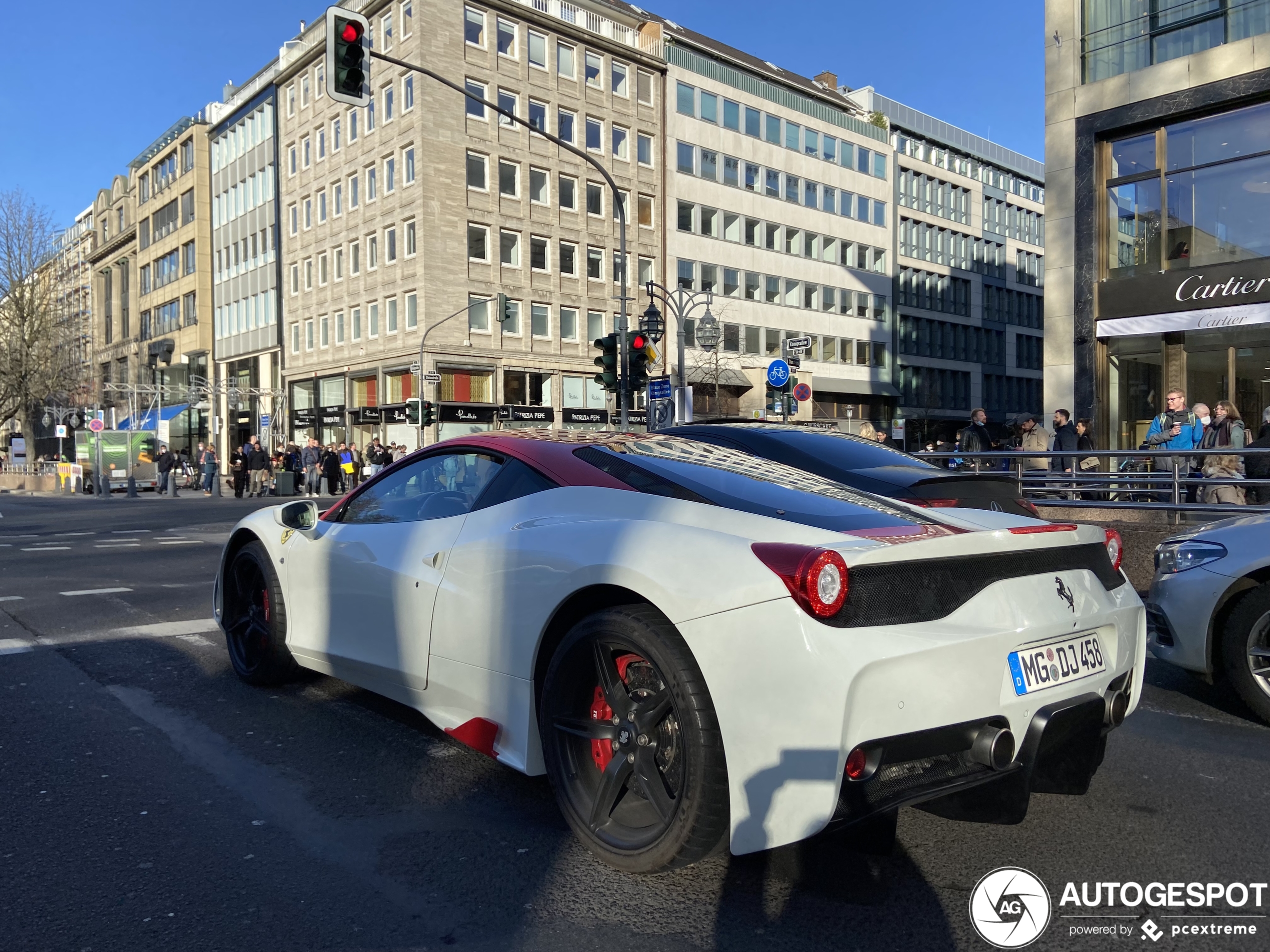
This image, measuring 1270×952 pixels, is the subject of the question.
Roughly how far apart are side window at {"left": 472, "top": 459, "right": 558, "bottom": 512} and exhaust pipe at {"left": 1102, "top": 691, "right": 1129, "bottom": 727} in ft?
6.30

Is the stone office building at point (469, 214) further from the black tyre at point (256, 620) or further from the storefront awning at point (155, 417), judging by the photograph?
the black tyre at point (256, 620)

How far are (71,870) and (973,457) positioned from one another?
10404 millimetres

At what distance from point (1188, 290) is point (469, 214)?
100ft

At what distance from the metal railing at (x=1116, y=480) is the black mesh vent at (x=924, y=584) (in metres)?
4.58

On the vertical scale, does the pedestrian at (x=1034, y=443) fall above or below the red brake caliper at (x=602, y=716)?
above

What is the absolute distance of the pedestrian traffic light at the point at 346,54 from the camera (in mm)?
12000

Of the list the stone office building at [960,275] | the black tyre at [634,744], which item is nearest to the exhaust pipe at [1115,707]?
the black tyre at [634,744]

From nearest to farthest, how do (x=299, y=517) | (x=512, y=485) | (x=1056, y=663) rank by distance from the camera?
(x=1056, y=663), (x=512, y=485), (x=299, y=517)

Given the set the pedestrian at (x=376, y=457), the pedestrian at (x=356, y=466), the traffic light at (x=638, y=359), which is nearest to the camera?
the traffic light at (x=638, y=359)

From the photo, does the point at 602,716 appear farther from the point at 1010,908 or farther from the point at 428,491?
Result: the point at 428,491

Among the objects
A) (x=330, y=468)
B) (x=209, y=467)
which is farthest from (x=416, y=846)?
(x=209, y=467)

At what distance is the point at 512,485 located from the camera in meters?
3.73

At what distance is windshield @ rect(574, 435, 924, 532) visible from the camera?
317 centimetres

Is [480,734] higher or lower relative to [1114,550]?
lower
